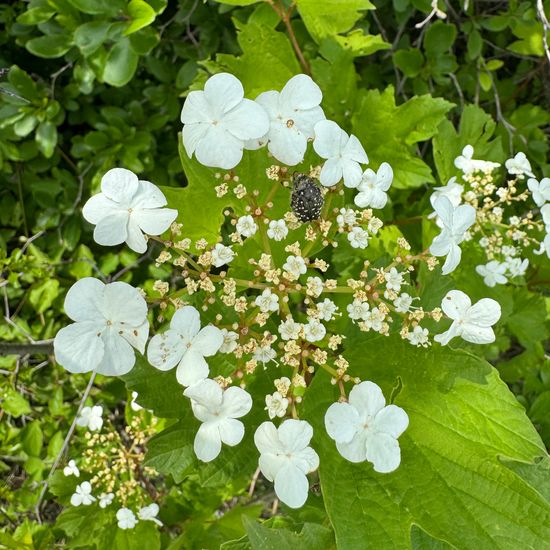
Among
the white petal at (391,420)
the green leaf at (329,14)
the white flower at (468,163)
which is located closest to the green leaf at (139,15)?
the green leaf at (329,14)

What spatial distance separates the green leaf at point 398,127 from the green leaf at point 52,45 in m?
1.06

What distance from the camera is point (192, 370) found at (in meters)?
1.26

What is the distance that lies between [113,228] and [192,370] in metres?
0.35


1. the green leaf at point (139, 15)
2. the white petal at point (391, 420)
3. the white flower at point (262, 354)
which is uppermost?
the green leaf at point (139, 15)

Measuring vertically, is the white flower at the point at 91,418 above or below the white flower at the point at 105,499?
above

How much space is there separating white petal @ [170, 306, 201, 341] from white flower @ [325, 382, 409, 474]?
34 centimetres

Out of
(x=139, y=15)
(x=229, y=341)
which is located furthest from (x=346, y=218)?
(x=139, y=15)

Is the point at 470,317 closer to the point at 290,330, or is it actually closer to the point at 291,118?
the point at 290,330

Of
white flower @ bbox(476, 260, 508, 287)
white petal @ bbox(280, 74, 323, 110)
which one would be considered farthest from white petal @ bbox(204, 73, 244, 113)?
white flower @ bbox(476, 260, 508, 287)

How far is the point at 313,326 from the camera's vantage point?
136 cm

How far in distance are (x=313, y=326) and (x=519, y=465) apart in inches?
28.0

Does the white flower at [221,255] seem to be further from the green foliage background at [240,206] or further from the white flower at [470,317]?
the white flower at [470,317]

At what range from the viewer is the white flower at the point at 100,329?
4.06ft

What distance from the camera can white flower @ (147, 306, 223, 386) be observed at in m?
1.26
